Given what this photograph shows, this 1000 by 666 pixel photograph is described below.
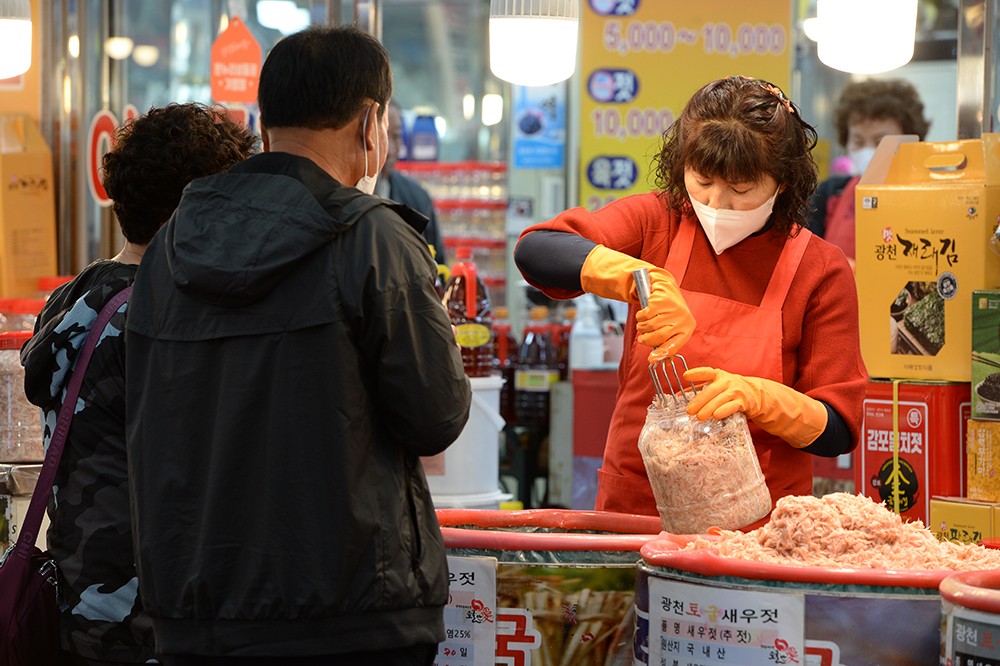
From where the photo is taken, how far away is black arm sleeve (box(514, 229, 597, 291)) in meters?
2.50

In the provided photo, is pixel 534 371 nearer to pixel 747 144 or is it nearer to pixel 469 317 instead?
pixel 469 317

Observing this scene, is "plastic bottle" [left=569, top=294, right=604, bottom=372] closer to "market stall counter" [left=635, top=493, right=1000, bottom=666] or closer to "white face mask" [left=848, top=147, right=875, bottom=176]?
"white face mask" [left=848, top=147, right=875, bottom=176]

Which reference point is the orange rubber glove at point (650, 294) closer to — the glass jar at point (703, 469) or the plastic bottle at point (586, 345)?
the glass jar at point (703, 469)

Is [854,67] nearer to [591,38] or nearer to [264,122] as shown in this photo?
[264,122]

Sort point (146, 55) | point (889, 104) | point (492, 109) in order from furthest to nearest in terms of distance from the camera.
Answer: point (492, 109) < point (146, 55) < point (889, 104)

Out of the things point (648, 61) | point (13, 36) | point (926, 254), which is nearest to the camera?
point (926, 254)

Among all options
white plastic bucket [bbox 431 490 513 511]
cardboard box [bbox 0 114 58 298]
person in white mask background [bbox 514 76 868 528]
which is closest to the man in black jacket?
person in white mask background [bbox 514 76 868 528]

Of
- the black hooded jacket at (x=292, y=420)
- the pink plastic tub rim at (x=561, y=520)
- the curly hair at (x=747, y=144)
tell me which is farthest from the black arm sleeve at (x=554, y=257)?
the black hooded jacket at (x=292, y=420)

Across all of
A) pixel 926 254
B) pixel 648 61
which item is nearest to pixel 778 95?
pixel 926 254

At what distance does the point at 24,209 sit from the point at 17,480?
3220mm

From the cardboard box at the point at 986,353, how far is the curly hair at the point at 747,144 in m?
0.95

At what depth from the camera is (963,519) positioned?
135 inches

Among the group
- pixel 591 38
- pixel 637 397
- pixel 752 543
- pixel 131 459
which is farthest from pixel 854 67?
pixel 591 38

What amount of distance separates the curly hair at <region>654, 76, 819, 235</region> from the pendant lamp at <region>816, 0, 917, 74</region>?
5.62 ft
